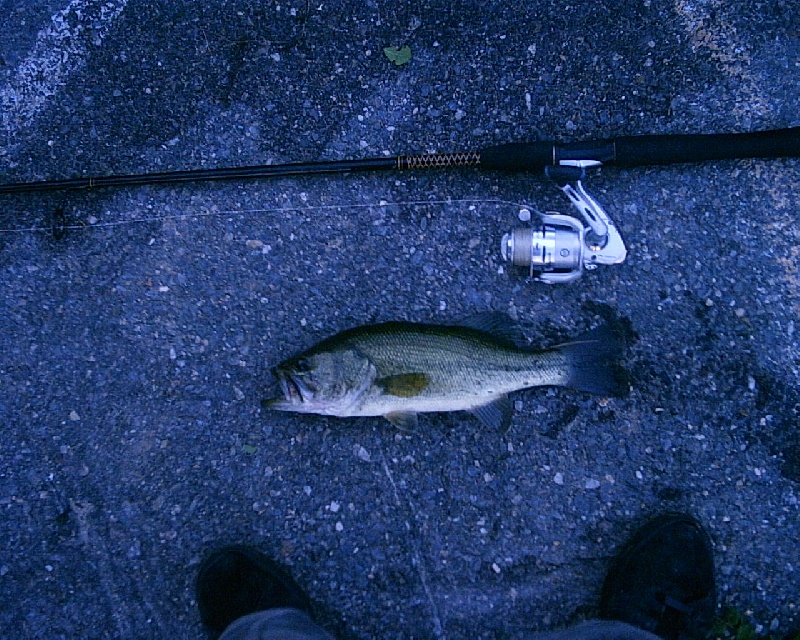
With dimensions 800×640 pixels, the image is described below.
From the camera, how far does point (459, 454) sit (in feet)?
10.3

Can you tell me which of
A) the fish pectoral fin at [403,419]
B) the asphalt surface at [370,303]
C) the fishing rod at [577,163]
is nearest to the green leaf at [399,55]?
the asphalt surface at [370,303]

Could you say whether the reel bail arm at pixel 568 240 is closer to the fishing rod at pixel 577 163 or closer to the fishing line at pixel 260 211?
the fishing rod at pixel 577 163

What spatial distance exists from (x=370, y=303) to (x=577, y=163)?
4.12 feet

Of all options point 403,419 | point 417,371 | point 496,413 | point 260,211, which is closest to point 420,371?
point 417,371

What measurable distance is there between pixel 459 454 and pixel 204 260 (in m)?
1.72

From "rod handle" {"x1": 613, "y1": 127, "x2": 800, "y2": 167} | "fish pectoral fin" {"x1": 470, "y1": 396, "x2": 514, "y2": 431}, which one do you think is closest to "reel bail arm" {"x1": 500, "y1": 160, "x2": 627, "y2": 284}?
"rod handle" {"x1": 613, "y1": 127, "x2": 800, "y2": 167}

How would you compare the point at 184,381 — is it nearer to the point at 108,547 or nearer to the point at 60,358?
the point at 60,358

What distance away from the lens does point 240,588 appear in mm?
3047

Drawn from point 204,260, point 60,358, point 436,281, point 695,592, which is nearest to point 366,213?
point 436,281

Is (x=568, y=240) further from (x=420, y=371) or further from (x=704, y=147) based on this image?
(x=420, y=371)

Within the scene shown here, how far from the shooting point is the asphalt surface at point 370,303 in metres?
3.10

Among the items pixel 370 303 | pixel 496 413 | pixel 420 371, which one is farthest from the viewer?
pixel 370 303

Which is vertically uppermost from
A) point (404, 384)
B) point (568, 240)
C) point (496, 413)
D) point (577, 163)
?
point (577, 163)

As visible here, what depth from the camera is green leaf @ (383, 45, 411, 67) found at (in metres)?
3.26
